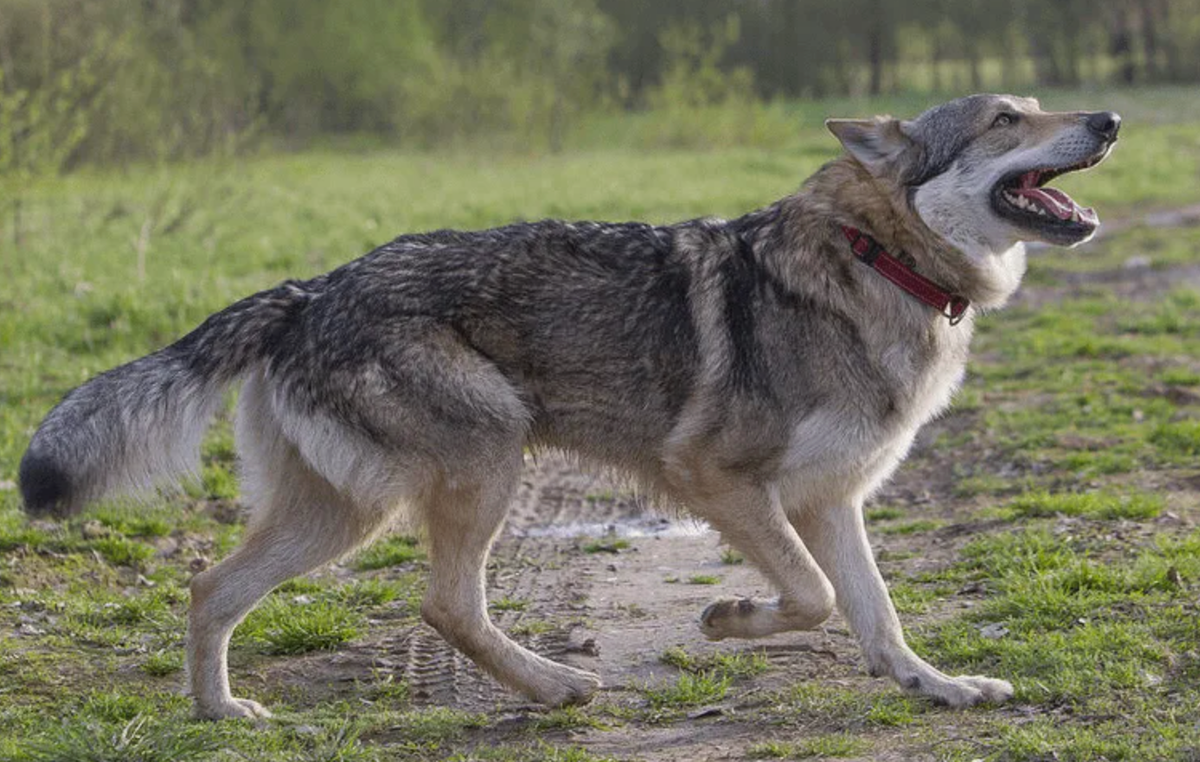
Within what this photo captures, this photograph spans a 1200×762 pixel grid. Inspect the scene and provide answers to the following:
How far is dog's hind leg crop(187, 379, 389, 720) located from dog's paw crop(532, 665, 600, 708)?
30.4 inches

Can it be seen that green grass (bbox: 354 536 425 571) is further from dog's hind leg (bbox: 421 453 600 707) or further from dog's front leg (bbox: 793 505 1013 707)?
dog's front leg (bbox: 793 505 1013 707)

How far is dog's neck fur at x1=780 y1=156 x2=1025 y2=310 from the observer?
5328mm

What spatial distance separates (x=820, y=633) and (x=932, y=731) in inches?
45.5

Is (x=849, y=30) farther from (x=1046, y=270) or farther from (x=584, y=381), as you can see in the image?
(x=584, y=381)

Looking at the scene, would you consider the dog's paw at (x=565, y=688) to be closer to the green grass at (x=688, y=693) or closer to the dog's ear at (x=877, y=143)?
the green grass at (x=688, y=693)

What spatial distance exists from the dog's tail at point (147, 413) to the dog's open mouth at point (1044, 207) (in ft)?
7.98

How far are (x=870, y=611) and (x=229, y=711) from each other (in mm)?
2149

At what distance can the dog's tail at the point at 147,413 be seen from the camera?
15.6 feet

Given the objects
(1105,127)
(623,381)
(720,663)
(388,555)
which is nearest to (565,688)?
(720,663)

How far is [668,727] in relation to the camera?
4824 millimetres

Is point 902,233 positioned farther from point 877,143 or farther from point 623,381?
point 623,381

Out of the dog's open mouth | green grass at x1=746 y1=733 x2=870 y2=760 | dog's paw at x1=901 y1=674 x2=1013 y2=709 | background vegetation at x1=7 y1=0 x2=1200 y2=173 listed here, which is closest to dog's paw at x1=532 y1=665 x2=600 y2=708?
green grass at x1=746 y1=733 x2=870 y2=760

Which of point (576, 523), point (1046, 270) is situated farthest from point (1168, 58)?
point (576, 523)

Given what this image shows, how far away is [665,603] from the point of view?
617 cm
